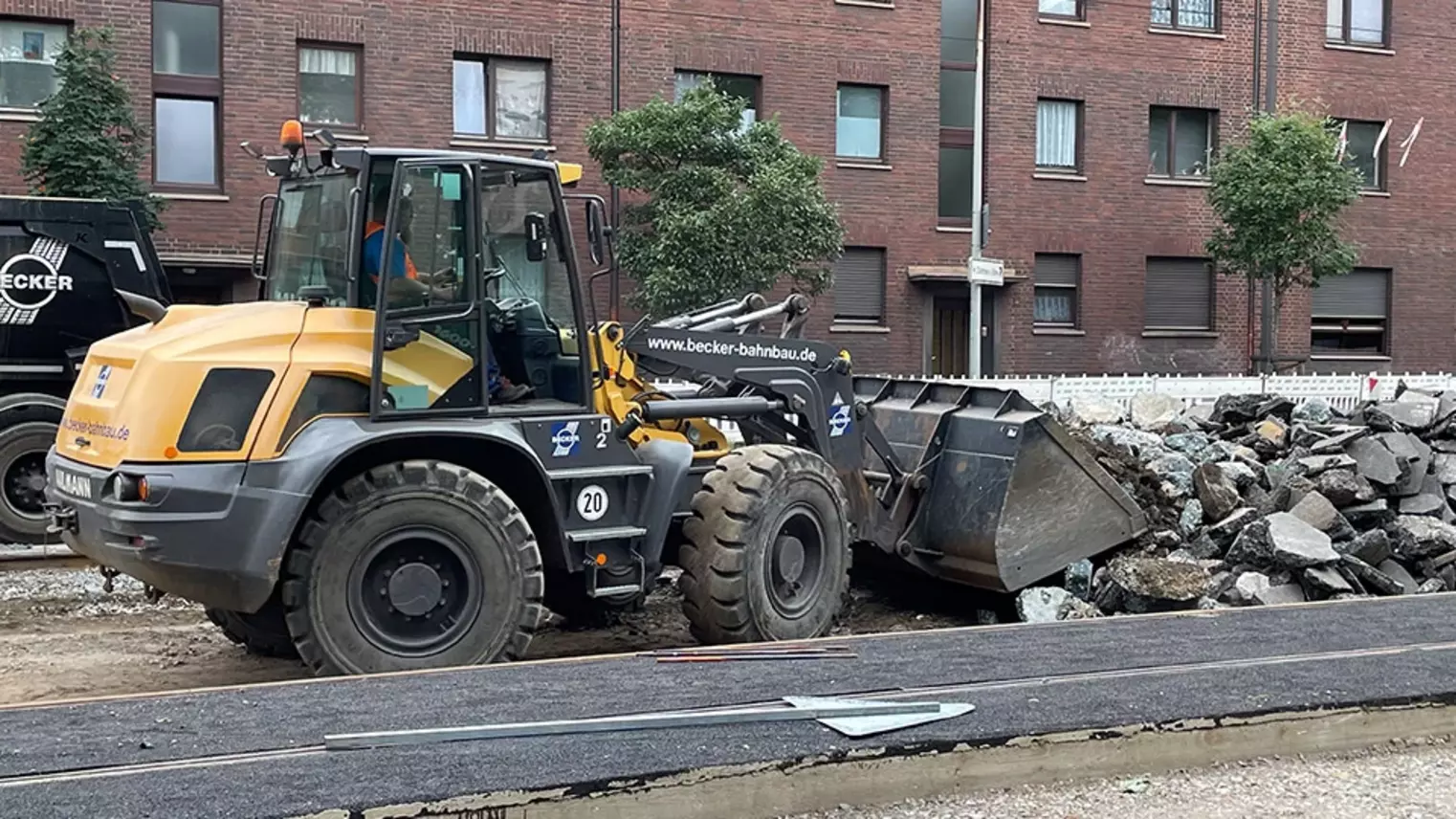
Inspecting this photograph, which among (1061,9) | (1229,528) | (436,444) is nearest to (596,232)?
(436,444)

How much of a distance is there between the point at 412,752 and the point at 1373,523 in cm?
846

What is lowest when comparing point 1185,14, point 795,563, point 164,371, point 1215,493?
point 795,563

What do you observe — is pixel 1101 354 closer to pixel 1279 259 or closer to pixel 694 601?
pixel 1279 259

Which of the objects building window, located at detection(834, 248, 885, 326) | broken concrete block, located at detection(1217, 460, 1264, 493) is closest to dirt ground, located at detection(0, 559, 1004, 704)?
broken concrete block, located at detection(1217, 460, 1264, 493)

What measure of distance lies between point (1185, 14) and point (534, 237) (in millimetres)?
23245

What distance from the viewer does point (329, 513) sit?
22.3 feet

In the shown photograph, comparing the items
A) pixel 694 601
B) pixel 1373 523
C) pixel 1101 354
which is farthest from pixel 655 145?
pixel 694 601

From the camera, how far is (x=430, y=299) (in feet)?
23.7

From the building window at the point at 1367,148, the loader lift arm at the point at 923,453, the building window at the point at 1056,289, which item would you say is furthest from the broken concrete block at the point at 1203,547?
the building window at the point at 1367,148

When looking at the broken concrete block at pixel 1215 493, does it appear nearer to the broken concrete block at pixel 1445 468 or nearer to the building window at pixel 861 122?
the broken concrete block at pixel 1445 468

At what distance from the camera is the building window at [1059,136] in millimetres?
26859

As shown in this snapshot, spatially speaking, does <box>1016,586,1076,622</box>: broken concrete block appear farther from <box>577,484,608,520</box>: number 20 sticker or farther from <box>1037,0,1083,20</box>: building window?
<box>1037,0,1083,20</box>: building window

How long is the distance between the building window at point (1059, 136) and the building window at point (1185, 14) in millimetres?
2402

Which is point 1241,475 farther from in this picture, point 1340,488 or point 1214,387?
point 1214,387
